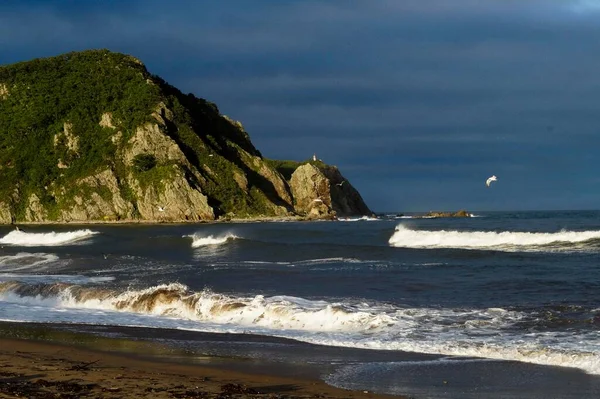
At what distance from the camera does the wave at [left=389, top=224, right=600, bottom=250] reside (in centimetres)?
3797

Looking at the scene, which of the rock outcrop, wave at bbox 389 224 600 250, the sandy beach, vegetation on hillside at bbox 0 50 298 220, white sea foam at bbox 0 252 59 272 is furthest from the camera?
the rock outcrop

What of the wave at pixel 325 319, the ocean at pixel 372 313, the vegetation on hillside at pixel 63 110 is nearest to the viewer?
the ocean at pixel 372 313

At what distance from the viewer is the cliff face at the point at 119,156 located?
335 ft

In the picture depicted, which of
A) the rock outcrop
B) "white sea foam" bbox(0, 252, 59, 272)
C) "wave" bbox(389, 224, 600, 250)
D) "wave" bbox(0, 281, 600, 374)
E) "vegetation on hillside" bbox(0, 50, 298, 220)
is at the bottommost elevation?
"wave" bbox(0, 281, 600, 374)

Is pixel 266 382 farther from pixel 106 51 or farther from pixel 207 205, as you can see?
pixel 106 51

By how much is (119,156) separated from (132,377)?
104 meters

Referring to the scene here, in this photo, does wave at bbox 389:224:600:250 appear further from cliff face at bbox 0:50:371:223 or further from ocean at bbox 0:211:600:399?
cliff face at bbox 0:50:371:223

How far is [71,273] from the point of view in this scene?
2861cm

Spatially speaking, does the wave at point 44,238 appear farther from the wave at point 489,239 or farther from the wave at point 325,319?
the wave at point 325,319

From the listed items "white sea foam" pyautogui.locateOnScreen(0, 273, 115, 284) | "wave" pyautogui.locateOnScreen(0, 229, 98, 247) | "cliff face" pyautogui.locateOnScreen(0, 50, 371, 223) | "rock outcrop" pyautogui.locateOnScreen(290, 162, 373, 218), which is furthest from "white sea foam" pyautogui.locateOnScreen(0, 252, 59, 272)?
"rock outcrop" pyautogui.locateOnScreen(290, 162, 373, 218)

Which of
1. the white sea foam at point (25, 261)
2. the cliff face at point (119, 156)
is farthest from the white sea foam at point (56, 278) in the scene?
the cliff face at point (119, 156)

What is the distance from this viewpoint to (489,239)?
41.1 metres

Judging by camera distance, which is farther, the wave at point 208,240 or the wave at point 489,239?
the wave at point 208,240

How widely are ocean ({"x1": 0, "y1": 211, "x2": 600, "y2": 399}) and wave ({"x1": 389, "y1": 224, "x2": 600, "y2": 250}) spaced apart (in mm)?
4704
